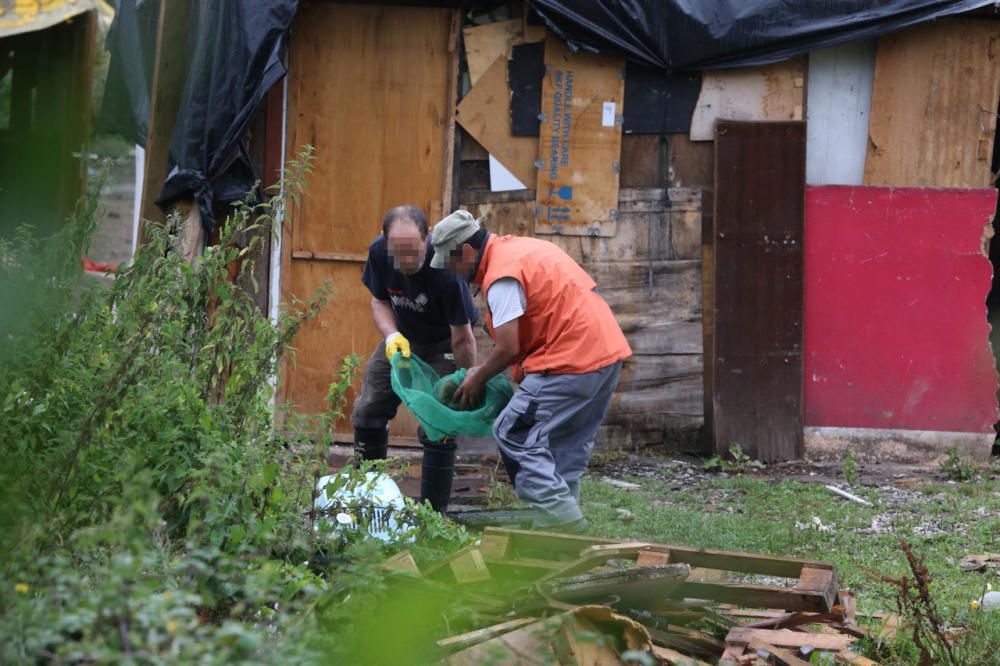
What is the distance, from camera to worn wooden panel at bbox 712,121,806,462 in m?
9.09

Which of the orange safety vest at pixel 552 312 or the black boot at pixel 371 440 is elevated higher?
the orange safety vest at pixel 552 312

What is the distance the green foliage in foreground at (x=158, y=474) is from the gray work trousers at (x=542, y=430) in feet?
2.62

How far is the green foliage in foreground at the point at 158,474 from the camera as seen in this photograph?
9.27 feet

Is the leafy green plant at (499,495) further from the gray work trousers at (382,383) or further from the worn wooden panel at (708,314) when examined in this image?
the worn wooden panel at (708,314)

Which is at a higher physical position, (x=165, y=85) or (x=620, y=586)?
(x=165, y=85)

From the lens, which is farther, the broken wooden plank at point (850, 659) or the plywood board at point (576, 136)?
the plywood board at point (576, 136)

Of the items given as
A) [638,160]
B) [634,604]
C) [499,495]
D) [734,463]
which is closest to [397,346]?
[499,495]

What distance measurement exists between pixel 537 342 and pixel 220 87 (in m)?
3.65

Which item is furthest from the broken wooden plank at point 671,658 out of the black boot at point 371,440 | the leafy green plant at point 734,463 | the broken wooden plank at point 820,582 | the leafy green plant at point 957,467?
the leafy green plant at point 957,467

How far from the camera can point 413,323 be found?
6.95 metres

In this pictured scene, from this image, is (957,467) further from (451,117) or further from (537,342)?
(451,117)

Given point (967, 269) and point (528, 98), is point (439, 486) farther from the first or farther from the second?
point (967, 269)

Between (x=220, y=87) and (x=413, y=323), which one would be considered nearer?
(x=413, y=323)

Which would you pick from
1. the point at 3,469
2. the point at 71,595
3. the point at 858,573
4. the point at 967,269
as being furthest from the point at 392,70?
the point at 71,595
